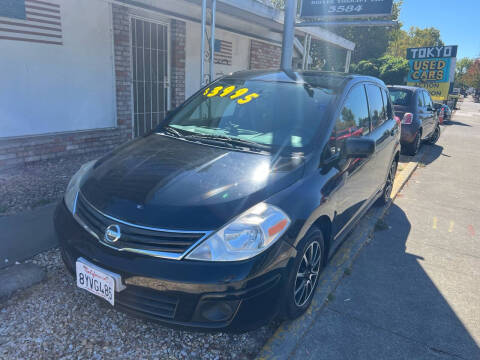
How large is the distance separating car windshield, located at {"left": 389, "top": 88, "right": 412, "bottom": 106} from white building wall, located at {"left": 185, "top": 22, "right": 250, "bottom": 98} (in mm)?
A: 4058

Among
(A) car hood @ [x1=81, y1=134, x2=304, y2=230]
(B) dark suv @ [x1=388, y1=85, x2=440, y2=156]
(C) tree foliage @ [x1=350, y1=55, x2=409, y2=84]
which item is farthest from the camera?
(C) tree foliage @ [x1=350, y1=55, x2=409, y2=84]

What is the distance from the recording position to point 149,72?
7.58m

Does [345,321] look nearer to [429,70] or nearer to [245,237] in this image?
[245,237]

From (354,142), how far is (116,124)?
5136 millimetres

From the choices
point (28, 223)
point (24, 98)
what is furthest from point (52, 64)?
point (28, 223)

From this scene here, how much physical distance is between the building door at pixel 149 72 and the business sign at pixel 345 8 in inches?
118

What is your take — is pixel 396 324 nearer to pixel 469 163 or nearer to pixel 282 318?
pixel 282 318

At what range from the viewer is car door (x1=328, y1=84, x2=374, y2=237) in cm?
298

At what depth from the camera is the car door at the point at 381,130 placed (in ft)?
13.4

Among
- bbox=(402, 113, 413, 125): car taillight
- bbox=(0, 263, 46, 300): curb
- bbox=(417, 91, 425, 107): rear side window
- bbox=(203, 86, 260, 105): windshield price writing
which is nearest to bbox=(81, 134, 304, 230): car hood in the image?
bbox=(203, 86, 260, 105): windshield price writing

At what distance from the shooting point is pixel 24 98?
5395mm

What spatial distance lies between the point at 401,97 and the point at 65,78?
7.19 metres

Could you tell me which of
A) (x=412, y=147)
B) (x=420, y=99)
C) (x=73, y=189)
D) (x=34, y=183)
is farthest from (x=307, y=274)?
(x=420, y=99)

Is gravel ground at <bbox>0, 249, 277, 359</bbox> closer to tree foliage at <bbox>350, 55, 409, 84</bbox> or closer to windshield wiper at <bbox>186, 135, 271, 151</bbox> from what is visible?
windshield wiper at <bbox>186, 135, 271, 151</bbox>
